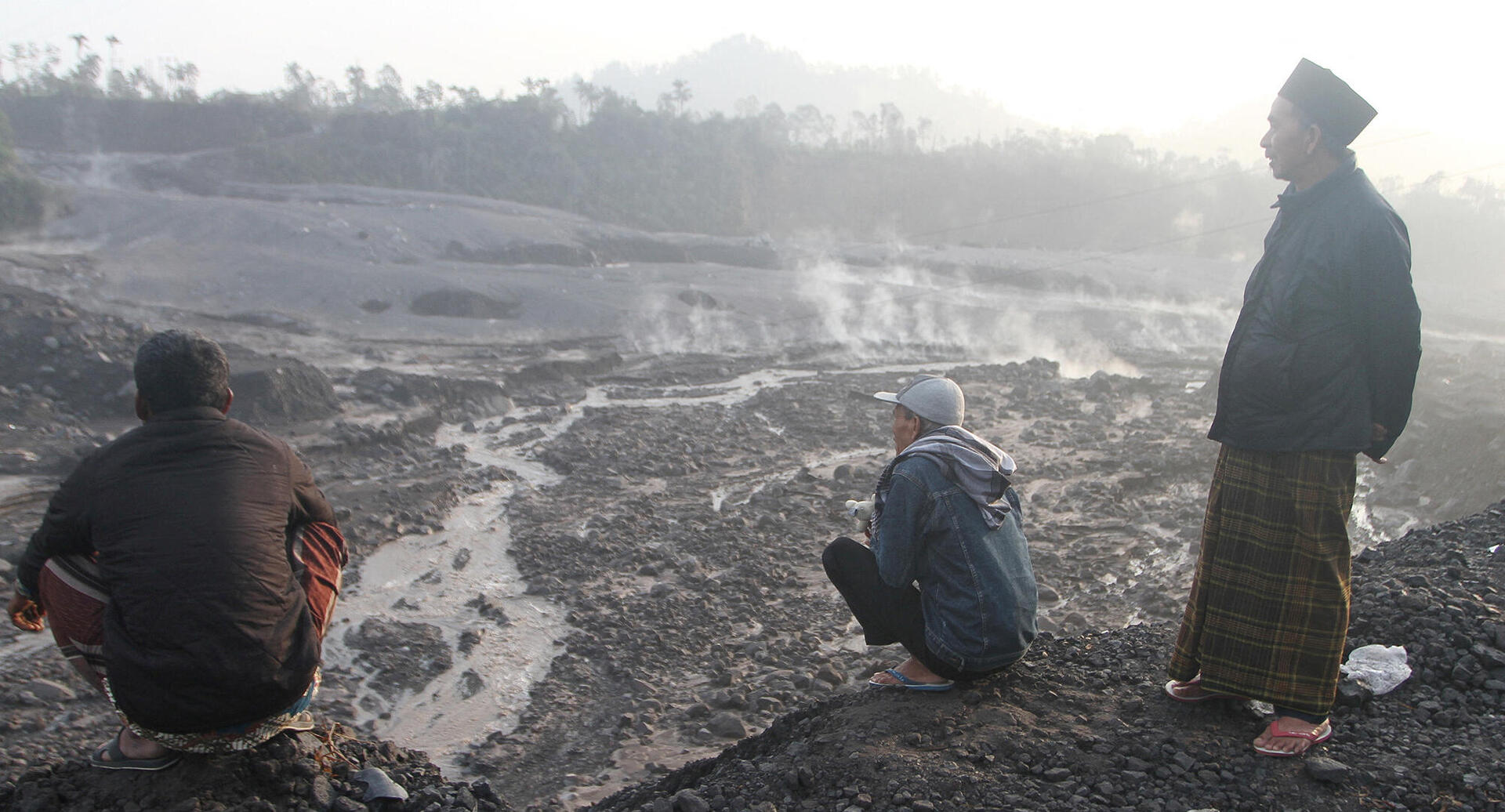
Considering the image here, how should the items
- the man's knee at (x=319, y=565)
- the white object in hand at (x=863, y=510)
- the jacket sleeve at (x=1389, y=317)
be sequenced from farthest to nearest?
the white object in hand at (x=863, y=510) < the man's knee at (x=319, y=565) < the jacket sleeve at (x=1389, y=317)

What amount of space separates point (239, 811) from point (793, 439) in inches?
364

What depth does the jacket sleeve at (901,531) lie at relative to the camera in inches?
111

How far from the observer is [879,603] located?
3.02 meters

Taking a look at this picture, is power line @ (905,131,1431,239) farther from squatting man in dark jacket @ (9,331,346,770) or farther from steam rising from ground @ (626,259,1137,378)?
squatting man in dark jacket @ (9,331,346,770)

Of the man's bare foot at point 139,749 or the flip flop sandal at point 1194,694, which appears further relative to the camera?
the flip flop sandal at point 1194,694

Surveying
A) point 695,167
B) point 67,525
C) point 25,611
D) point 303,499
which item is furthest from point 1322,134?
point 695,167

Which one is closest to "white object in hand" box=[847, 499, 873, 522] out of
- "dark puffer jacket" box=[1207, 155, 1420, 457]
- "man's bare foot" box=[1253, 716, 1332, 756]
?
"dark puffer jacket" box=[1207, 155, 1420, 457]

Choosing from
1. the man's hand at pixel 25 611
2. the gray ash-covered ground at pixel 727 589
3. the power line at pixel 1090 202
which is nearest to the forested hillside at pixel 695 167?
the power line at pixel 1090 202

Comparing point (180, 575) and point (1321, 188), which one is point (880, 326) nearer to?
point (1321, 188)

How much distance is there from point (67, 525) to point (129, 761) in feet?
2.18

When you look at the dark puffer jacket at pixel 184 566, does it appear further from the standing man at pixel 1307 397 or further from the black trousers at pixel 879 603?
the standing man at pixel 1307 397

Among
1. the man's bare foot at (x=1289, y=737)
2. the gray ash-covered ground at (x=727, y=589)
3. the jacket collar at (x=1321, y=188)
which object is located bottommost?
the gray ash-covered ground at (x=727, y=589)

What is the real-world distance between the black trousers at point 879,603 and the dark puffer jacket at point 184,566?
163 cm

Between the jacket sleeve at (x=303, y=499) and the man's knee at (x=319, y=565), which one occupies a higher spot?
the jacket sleeve at (x=303, y=499)
